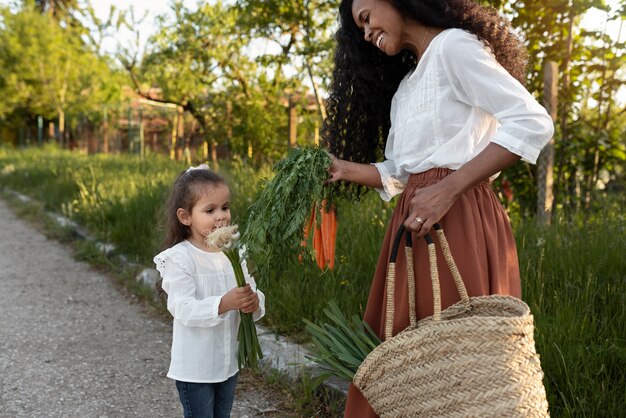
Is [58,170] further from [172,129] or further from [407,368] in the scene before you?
[407,368]

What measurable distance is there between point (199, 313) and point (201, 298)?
127 mm

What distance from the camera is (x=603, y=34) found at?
16.4 ft

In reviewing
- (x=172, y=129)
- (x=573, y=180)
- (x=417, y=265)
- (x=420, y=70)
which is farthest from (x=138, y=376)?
(x=172, y=129)

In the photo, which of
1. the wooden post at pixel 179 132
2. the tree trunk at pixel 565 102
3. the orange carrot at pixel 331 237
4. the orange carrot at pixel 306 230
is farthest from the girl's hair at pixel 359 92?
the wooden post at pixel 179 132

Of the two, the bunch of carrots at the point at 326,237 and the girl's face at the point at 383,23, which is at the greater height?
the girl's face at the point at 383,23

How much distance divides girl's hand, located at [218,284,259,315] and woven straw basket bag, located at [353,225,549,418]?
21.0 inches

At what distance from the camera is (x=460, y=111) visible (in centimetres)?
190

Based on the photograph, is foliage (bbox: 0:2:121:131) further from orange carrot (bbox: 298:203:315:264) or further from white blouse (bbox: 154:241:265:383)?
orange carrot (bbox: 298:203:315:264)

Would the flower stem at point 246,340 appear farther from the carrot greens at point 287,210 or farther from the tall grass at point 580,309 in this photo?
the tall grass at point 580,309

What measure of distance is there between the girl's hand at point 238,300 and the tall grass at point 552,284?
0.10 meters

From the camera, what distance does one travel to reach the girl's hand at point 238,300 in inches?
87.4

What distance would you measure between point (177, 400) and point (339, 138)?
71.5 inches

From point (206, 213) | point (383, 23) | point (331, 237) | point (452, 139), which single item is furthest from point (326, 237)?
point (383, 23)

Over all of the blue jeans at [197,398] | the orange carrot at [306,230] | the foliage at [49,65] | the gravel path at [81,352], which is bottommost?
the gravel path at [81,352]
